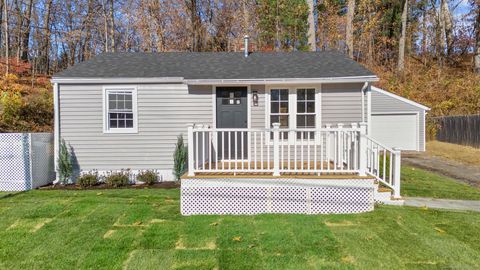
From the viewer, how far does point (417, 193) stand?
801 cm

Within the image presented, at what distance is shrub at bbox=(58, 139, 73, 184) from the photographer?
31.1 ft

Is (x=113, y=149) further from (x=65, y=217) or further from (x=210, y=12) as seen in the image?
(x=210, y=12)

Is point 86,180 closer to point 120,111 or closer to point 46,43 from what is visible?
point 120,111

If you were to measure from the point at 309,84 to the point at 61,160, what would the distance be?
22.6 ft

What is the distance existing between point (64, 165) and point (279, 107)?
5.96 metres

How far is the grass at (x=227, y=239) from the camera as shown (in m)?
4.18

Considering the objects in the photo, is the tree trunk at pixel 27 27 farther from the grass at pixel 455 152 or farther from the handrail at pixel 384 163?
the grass at pixel 455 152

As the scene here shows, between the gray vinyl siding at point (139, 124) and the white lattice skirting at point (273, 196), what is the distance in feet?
12.1

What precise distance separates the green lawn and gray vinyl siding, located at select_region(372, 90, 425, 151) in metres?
7.86

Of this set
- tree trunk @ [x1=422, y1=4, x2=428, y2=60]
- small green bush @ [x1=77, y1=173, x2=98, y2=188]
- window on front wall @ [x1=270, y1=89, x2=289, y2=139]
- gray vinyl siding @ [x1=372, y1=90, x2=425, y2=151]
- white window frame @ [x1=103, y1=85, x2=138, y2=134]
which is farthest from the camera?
tree trunk @ [x1=422, y1=4, x2=428, y2=60]

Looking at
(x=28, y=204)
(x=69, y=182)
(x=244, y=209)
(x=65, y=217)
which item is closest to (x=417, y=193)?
(x=244, y=209)

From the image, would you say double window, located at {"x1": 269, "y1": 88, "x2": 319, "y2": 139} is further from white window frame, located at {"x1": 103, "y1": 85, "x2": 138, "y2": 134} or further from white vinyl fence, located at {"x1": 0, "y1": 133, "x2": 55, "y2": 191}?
white vinyl fence, located at {"x1": 0, "y1": 133, "x2": 55, "y2": 191}

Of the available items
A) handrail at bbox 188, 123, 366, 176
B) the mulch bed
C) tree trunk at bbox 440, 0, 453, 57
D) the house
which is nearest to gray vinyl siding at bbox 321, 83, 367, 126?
the house

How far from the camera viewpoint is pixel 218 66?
10.4 meters
